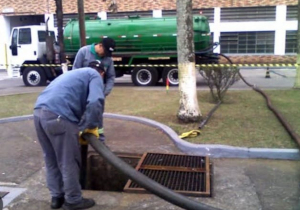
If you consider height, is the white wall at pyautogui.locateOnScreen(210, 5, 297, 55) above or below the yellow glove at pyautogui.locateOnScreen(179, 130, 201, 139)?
above

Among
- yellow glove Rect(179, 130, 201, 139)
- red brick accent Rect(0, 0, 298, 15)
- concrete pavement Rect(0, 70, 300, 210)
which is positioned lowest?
concrete pavement Rect(0, 70, 300, 210)

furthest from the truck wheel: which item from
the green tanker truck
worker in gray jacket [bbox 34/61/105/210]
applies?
worker in gray jacket [bbox 34/61/105/210]

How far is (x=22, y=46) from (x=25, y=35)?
1.63ft

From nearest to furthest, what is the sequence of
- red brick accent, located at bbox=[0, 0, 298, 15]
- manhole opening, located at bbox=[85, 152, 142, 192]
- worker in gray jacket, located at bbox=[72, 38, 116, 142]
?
1. worker in gray jacket, located at bbox=[72, 38, 116, 142]
2. manhole opening, located at bbox=[85, 152, 142, 192]
3. red brick accent, located at bbox=[0, 0, 298, 15]

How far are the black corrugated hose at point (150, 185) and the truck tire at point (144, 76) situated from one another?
1195 centimetres

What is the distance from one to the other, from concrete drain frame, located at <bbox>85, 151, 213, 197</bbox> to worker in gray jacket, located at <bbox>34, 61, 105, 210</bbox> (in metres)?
0.82

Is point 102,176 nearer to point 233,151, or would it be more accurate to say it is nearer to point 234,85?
point 233,151

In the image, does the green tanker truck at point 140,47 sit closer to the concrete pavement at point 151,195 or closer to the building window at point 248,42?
the concrete pavement at point 151,195

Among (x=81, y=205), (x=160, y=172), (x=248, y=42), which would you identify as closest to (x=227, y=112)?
(x=160, y=172)

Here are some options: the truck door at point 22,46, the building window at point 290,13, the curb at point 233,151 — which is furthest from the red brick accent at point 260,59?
the curb at point 233,151

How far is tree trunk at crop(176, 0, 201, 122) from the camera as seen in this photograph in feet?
23.2

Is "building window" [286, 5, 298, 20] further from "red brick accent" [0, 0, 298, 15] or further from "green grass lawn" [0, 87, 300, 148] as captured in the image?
"green grass lawn" [0, 87, 300, 148]

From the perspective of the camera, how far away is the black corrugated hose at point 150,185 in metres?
3.31

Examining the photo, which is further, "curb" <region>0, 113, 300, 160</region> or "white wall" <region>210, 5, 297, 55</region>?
"white wall" <region>210, 5, 297, 55</region>
